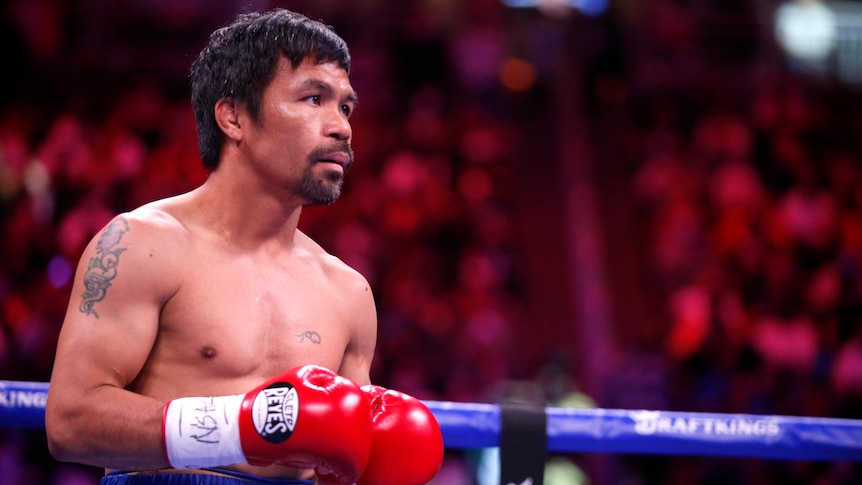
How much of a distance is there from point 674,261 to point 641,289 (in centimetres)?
48

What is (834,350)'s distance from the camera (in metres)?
5.44

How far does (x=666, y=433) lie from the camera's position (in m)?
2.01

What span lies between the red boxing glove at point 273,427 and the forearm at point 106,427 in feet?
0.11

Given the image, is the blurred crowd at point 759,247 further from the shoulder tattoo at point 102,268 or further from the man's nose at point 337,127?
the shoulder tattoo at point 102,268

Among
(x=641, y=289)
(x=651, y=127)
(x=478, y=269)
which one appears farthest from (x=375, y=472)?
(x=651, y=127)

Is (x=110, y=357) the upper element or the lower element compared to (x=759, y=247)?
lower

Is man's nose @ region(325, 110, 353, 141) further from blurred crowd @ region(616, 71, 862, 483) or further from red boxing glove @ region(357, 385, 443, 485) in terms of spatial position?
blurred crowd @ region(616, 71, 862, 483)

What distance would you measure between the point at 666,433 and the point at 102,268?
124 cm

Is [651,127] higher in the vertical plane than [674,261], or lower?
higher

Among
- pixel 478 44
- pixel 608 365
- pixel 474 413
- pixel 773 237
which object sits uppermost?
pixel 478 44

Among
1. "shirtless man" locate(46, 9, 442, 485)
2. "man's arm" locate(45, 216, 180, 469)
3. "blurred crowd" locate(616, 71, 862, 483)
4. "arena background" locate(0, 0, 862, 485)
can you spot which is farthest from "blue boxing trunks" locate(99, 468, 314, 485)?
"blurred crowd" locate(616, 71, 862, 483)

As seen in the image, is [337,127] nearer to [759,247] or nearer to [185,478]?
[185,478]

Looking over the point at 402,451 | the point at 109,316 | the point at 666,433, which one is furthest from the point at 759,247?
the point at 109,316

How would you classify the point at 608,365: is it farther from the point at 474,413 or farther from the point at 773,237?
the point at 474,413
